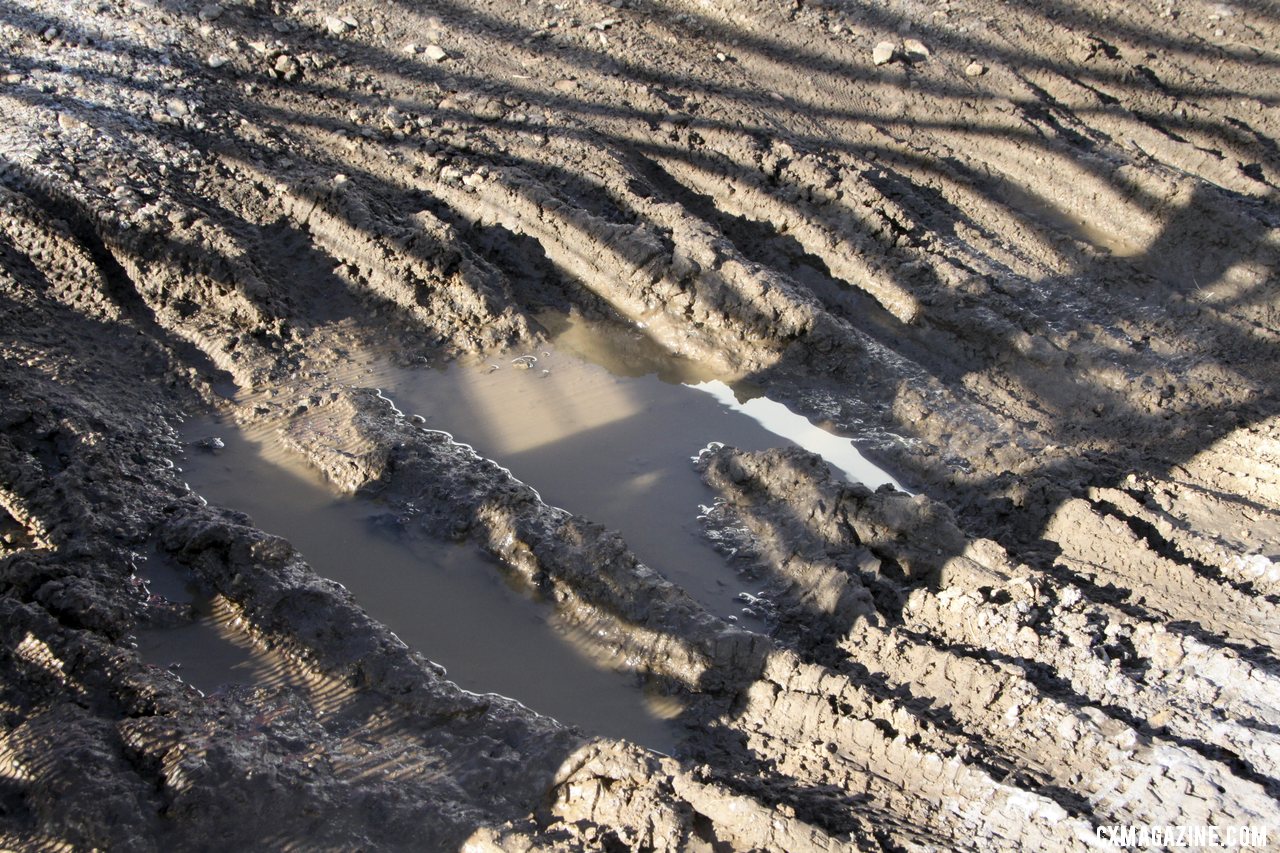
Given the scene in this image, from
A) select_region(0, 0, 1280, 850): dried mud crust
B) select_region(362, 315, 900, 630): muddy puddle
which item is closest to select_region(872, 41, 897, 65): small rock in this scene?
select_region(0, 0, 1280, 850): dried mud crust

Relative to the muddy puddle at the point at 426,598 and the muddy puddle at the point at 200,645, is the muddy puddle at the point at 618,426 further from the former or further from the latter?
the muddy puddle at the point at 200,645

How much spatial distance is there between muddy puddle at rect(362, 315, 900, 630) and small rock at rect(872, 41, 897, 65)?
11.9ft

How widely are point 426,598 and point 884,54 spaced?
6.22 m

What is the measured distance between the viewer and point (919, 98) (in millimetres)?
8164

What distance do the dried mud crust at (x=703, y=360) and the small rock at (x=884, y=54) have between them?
0.36 ft

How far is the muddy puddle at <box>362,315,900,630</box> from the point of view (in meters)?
5.42

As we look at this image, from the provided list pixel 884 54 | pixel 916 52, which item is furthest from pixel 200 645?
pixel 916 52

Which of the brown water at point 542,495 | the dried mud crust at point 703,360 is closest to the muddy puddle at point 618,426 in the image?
the brown water at point 542,495

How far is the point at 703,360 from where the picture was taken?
6.54 metres

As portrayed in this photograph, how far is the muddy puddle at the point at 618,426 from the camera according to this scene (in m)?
5.42

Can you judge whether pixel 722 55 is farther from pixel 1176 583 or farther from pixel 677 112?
pixel 1176 583

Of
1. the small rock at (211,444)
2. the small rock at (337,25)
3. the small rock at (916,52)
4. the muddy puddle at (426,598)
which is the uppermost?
the small rock at (337,25)

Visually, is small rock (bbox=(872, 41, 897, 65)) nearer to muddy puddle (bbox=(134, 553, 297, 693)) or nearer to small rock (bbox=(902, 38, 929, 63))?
small rock (bbox=(902, 38, 929, 63))

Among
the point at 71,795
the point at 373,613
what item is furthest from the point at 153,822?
the point at 373,613
